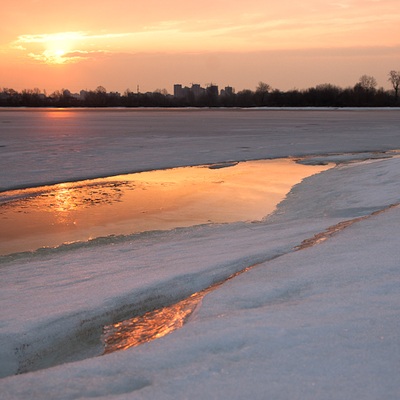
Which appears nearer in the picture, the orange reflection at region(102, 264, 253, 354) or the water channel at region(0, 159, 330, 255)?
the orange reflection at region(102, 264, 253, 354)

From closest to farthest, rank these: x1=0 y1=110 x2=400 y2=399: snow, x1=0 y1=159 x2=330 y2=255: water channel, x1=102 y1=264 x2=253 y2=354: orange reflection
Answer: x1=0 y1=110 x2=400 y2=399: snow
x1=102 y1=264 x2=253 y2=354: orange reflection
x1=0 y1=159 x2=330 y2=255: water channel

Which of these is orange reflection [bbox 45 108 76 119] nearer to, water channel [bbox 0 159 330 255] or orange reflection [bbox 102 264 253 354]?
water channel [bbox 0 159 330 255]

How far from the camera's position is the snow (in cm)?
207

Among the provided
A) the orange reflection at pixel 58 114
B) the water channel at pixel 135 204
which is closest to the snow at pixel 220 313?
the water channel at pixel 135 204

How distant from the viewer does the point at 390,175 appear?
28.3ft

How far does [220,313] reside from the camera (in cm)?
285

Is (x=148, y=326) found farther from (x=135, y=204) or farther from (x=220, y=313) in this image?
(x=135, y=204)

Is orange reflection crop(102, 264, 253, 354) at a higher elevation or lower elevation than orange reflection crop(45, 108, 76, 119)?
lower

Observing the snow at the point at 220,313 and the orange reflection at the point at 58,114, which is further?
the orange reflection at the point at 58,114

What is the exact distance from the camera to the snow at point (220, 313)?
2.07 m

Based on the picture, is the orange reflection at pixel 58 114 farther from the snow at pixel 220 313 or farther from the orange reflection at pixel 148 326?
the orange reflection at pixel 148 326

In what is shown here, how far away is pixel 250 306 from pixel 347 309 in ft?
1.77

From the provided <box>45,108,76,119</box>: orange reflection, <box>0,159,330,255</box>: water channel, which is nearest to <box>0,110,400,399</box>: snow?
<box>0,159,330,255</box>: water channel

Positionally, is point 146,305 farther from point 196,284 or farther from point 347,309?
point 347,309
